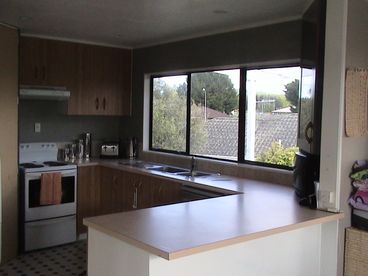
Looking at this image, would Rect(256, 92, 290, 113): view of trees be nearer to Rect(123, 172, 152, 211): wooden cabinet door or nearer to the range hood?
Rect(123, 172, 152, 211): wooden cabinet door

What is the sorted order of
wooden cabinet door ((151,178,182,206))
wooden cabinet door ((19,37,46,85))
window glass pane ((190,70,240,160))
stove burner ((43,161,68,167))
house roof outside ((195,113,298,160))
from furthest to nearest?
stove burner ((43,161,68,167)) < wooden cabinet door ((19,37,46,85)) < window glass pane ((190,70,240,160)) < wooden cabinet door ((151,178,182,206)) < house roof outside ((195,113,298,160))

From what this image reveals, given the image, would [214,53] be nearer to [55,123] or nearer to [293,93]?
[293,93]

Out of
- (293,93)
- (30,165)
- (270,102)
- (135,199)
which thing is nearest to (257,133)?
(270,102)

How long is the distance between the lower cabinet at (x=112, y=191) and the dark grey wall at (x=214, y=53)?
2.66 feet

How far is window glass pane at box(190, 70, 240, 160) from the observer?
4.46 meters

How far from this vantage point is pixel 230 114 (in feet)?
14.8

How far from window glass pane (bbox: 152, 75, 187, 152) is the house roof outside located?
414mm

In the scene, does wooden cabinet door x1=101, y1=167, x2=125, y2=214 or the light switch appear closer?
wooden cabinet door x1=101, y1=167, x2=125, y2=214

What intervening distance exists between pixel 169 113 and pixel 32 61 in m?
1.71

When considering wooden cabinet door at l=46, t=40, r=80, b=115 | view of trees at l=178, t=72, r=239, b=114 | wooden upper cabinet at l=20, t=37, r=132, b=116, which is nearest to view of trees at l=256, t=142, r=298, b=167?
view of trees at l=178, t=72, r=239, b=114

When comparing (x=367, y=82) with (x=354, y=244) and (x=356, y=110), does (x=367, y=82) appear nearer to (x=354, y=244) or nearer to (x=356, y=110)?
(x=356, y=110)

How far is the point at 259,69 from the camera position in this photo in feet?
13.7

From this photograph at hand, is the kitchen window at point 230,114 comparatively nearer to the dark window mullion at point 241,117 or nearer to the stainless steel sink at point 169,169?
the dark window mullion at point 241,117

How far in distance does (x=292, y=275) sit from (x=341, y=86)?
121cm
